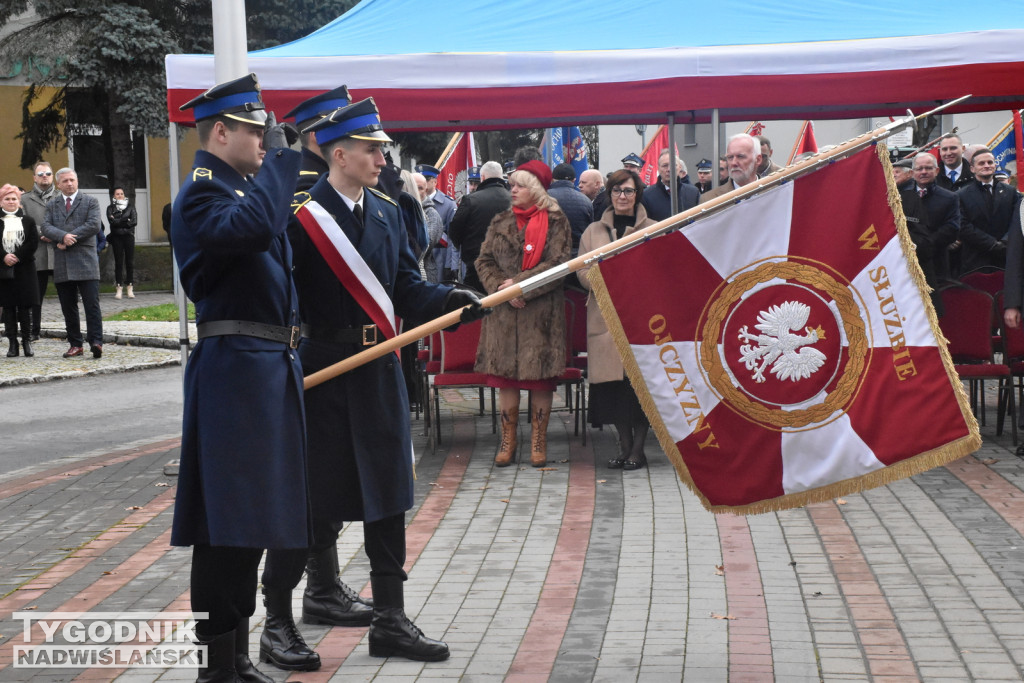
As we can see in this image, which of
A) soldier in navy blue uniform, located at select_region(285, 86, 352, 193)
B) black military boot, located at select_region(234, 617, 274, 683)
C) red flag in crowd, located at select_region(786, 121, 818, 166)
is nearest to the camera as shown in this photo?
black military boot, located at select_region(234, 617, 274, 683)

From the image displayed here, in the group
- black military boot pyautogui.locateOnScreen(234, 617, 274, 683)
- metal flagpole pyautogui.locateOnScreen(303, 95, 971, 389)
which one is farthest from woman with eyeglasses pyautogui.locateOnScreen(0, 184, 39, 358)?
black military boot pyautogui.locateOnScreen(234, 617, 274, 683)

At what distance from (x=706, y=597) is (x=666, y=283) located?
1.49 meters

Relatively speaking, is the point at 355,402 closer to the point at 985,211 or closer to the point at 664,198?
the point at 664,198

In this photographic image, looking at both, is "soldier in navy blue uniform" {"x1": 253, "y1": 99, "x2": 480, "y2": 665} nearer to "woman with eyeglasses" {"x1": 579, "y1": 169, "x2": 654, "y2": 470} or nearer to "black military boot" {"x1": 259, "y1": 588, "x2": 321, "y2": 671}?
"black military boot" {"x1": 259, "y1": 588, "x2": 321, "y2": 671}

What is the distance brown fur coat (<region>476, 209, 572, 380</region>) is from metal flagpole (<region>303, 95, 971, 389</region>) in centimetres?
375

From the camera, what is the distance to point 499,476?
26.8 ft

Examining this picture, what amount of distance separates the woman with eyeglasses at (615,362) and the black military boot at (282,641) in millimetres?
4027

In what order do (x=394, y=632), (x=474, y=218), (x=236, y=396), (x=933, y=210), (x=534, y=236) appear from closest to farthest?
(x=236, y=396), (x=394, y=632), (x=534, y=236), (x=933, y=210), (x=474, y=218)

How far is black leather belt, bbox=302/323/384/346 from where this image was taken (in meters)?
4.60

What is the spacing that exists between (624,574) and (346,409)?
1810 millimetres

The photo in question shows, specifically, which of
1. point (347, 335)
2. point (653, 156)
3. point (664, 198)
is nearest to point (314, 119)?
point (347, 335)

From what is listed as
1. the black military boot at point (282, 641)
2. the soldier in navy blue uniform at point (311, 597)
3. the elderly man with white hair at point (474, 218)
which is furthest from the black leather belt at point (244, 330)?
the elderly man with white hair at point (474, 218)

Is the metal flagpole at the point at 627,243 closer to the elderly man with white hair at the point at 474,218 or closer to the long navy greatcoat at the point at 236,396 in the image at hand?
the long navy greatcoat at the point at 236,396

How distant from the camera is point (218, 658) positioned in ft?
13.3
